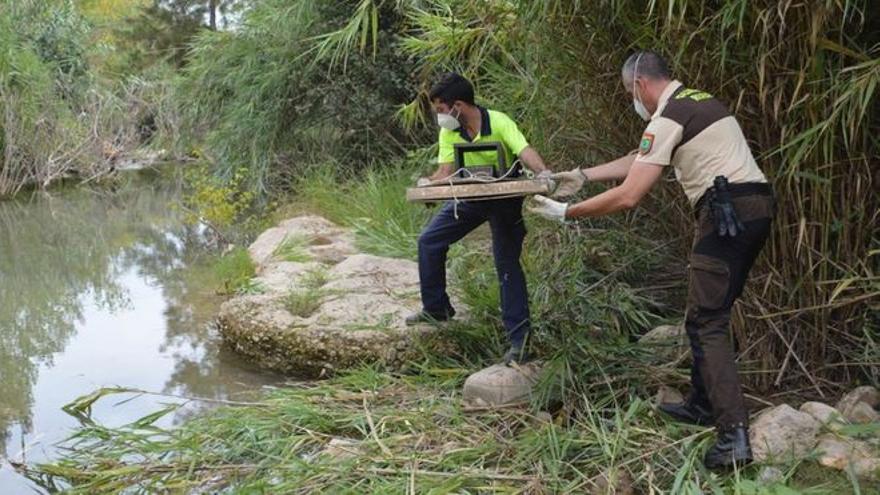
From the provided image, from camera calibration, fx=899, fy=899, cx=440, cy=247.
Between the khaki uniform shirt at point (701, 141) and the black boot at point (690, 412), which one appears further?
the black boot at point (690, 412)

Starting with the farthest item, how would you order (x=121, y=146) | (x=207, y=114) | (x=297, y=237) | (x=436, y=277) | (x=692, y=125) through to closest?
(x=121, y=146) < (x=207, y=114) < (x=297, y=237) < (x=436, y=277) < (x=692, y=125)

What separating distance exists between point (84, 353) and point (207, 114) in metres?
6.15

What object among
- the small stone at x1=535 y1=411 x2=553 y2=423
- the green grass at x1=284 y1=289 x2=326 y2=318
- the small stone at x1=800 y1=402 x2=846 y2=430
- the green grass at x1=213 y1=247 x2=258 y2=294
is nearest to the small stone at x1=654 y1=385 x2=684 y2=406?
the small stone at x1=535 y1=411 x2=553 y2=423

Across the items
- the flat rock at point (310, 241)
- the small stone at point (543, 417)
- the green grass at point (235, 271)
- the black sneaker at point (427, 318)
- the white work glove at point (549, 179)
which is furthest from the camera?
the green grass at point (235, 271)

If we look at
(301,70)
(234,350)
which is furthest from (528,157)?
(301,70)

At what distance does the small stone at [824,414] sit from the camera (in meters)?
3.12

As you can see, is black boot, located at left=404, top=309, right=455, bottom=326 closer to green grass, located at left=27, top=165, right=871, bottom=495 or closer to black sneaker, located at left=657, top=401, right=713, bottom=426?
green grass, located at left=27, top=165, right=871, bottom=495

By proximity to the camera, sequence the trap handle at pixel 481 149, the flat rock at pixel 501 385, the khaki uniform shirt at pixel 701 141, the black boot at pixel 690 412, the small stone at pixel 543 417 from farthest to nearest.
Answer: the trap handle at pixel 481 149
the flat rock at pixel 501 385
the small stone at pixel 543 417
the black boot at pixel 690 412
the khaki uniform shirt at pixel 701 141

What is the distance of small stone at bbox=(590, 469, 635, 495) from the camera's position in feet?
10.1

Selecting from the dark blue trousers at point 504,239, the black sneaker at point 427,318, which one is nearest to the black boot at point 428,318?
the black sneaker at point 427,318

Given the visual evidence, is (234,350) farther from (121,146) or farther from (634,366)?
(121,146)

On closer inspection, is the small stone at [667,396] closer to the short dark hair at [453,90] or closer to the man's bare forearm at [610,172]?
the man's bare forearm at [610,172]

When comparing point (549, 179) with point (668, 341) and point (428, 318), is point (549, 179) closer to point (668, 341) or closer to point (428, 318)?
point (668, 341)

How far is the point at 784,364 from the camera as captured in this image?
3574mm
